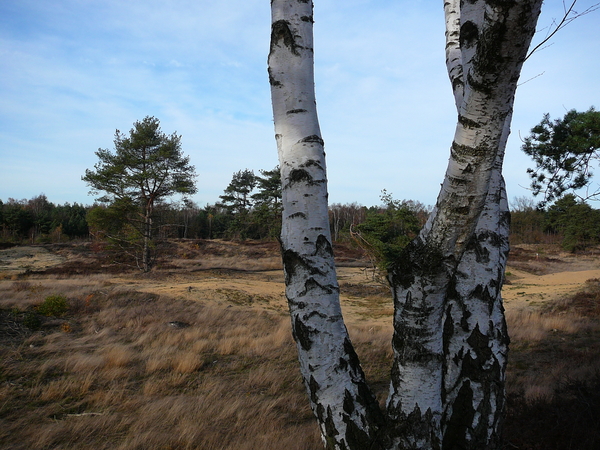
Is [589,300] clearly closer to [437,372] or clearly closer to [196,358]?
[196,358]

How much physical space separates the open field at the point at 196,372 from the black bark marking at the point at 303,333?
1571mm

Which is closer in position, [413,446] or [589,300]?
[413,446]

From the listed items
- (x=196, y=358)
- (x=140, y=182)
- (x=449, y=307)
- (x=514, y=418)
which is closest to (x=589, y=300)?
(x=514, y=418)

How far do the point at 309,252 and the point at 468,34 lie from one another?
1376 mm

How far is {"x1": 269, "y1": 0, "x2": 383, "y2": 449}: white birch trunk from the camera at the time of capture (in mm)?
1703

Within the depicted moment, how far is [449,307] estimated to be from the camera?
1.99 meters

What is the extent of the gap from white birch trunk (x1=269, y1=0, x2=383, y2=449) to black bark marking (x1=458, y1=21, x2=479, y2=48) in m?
0.79

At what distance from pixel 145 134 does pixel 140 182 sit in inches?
112

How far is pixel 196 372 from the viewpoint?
5605 mm

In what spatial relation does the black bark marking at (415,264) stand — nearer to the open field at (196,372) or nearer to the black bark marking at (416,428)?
the black bark marking at (416,428)

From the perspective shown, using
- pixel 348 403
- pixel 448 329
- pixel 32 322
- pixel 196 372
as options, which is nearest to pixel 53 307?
pixel 32 322

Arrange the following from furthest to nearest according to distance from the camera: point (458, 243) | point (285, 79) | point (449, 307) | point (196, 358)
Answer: point (196, 358) < point (449, 307) < point (285, 79) < point (458, 243)

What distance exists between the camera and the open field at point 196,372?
321 cm

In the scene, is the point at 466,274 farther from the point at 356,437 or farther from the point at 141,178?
the point at 141,178
